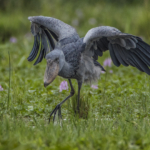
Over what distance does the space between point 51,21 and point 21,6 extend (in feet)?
23.5

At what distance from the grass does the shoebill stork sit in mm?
328

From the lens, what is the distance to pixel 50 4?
8852 mm

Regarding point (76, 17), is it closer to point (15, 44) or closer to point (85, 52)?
point (15, 44)

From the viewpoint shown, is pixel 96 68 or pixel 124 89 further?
pixel 124 89

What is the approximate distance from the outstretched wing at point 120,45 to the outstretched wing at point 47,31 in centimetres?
35

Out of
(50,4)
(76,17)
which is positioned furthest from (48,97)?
(76,17)

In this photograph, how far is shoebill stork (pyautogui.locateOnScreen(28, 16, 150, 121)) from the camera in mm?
3000

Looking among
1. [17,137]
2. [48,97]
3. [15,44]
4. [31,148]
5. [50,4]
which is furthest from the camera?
[50,4]

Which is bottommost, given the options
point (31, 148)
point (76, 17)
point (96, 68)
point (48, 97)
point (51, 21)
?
point (31, 148)

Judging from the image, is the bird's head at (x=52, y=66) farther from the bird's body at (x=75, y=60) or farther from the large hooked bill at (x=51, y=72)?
the bird's body at (x=75, y=60)

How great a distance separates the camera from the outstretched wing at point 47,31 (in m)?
3.44

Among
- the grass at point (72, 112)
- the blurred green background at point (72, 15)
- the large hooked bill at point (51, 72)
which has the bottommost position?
the grass at point (72, 112)

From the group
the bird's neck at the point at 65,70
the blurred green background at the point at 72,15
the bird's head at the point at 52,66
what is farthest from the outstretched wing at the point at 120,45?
the blurred green background at the point at 72,15

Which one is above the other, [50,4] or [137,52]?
[50,4]
